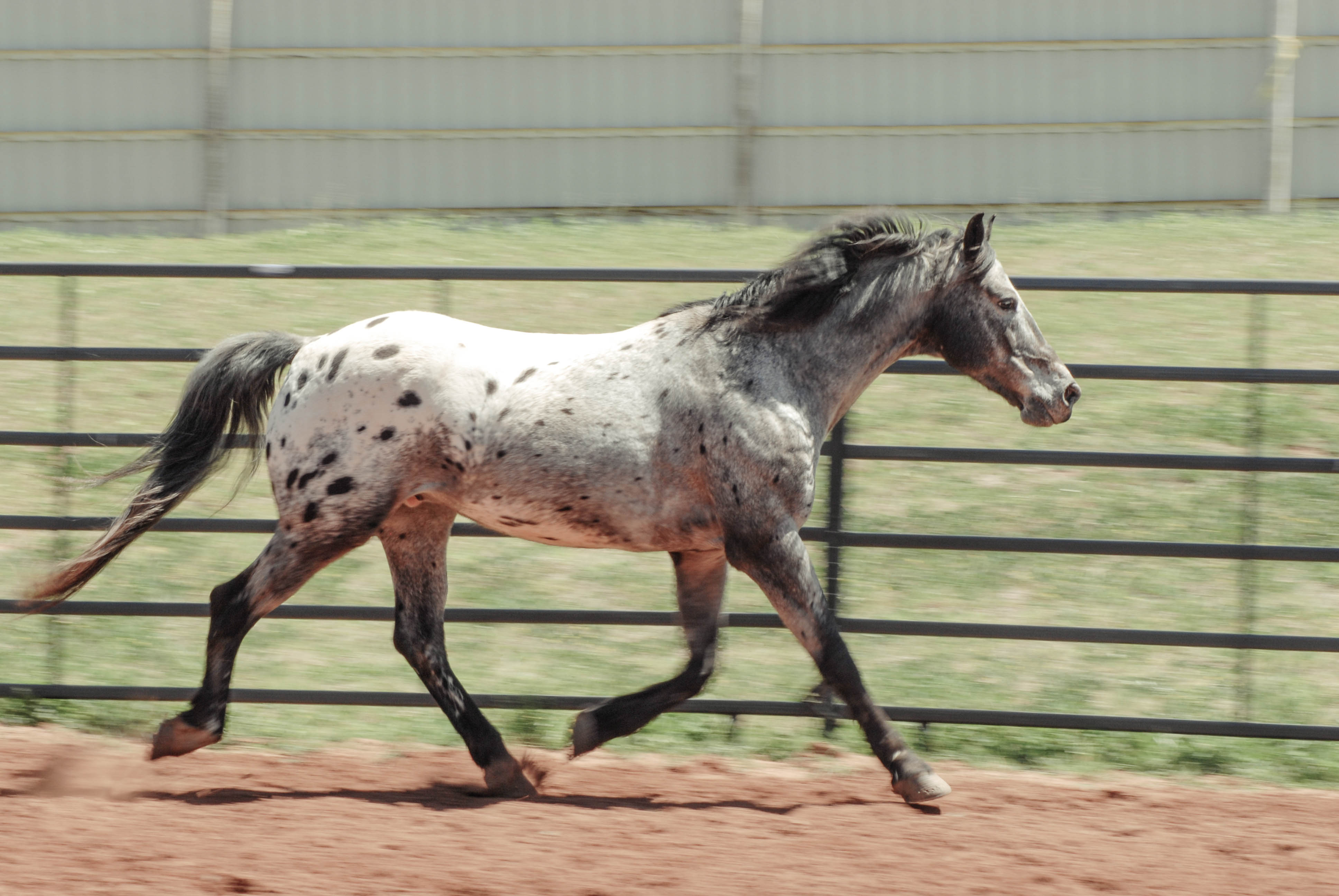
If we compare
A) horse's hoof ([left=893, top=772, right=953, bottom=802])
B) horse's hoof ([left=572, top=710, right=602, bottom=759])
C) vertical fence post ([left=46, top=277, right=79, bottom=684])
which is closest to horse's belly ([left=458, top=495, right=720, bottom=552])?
horse's hoof ([left=572, top=710, right=602, bottom=759])

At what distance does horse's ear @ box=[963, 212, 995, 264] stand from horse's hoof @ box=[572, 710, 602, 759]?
1.92 m

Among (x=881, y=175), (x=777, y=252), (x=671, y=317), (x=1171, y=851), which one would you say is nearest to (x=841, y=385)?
(x=671, y=317)

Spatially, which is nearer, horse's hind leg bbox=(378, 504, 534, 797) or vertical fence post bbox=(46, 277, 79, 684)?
horse's hind leg bbox=(378, 504, 534, 797)

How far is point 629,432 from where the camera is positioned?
4.51 metres

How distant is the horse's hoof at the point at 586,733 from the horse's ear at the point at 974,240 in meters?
1.92

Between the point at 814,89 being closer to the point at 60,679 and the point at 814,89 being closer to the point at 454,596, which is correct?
the point at 454,596

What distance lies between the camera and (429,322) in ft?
15.4

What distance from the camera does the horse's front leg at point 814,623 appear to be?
443cm

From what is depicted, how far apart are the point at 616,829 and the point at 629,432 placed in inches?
47.5

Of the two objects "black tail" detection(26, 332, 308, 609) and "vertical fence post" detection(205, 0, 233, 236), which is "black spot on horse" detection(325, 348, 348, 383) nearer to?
"black tail" detection(26, 332, 308, 609)

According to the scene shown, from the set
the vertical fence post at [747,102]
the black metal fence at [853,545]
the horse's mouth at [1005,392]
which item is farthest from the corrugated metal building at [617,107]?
the horse's mouth at [1005,392]

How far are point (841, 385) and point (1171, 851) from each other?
5.63ft

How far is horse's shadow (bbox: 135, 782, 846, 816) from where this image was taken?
452 centimetres

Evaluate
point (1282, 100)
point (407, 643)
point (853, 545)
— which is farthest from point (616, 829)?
point (1282, 100)
